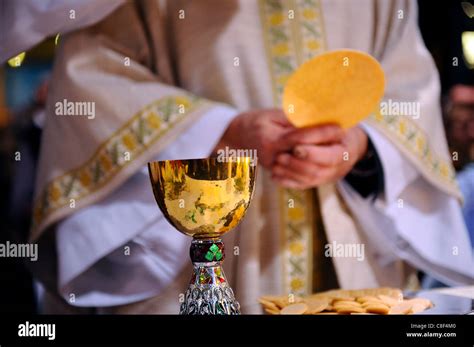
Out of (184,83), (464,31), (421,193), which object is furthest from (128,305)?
(464,31)

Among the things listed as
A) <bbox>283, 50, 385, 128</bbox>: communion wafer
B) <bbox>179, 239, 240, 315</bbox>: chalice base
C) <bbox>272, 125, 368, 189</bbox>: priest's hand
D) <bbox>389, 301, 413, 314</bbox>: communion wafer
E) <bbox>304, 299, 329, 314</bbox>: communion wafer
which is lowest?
<bbox>389, 301, 413, 314</bbox>: communion wafer

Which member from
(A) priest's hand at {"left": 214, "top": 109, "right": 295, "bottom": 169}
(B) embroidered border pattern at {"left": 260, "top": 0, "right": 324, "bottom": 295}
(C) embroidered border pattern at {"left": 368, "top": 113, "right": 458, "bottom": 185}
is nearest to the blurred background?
(C) embroidered border pattern at {"left": 368, "top": 113, "right": 458, "bottom": 185}

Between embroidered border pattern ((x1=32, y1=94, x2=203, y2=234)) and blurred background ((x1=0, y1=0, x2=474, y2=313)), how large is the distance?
0.11 m

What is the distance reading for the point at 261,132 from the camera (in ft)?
5.53

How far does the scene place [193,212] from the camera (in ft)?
4.08

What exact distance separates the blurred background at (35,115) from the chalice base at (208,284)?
2.11ft

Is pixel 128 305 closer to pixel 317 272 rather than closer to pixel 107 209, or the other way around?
pixel 107 209

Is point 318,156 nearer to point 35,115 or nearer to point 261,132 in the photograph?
point 261,132

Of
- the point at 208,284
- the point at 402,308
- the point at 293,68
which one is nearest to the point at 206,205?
the point at 208,284

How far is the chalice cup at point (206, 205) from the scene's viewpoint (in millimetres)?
1239

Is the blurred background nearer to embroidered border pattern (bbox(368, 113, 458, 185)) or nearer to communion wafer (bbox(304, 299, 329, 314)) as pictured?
embroidered border pattern (bbox(368, 113, 458, 185))

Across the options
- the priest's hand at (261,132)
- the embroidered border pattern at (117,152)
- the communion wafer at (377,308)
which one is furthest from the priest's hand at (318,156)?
the communion wafer at (377,308)

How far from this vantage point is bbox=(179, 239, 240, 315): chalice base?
126cm

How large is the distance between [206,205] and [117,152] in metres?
0.52
